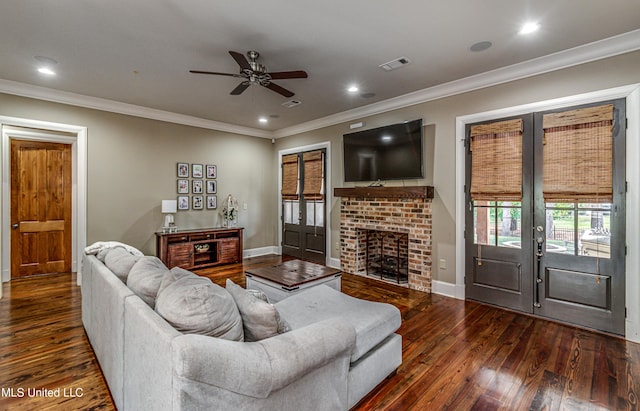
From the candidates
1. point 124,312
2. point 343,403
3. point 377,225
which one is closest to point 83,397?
point 124,312

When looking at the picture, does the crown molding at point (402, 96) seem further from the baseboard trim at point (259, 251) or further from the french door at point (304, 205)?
the baseboard trim at point (259, 251)

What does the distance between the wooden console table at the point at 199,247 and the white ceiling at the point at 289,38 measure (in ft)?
8.11

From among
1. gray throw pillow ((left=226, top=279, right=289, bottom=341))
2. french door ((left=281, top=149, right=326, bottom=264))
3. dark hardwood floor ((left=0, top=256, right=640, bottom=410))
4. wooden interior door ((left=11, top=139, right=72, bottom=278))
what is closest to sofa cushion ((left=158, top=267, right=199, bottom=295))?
gray throw pillow ((left=226, top=279, right=289, bottom=341))

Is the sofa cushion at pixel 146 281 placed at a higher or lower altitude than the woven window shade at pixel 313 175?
lower

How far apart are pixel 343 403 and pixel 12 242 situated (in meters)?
5.65

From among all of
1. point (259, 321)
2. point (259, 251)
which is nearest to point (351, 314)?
point (259, 321)

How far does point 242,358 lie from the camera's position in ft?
4.13

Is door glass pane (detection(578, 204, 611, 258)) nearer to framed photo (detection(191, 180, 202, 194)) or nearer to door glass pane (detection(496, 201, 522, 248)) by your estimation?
door glass pane (detection(496, 201, 522, 248))

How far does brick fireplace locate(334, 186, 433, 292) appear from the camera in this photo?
4.32 metres

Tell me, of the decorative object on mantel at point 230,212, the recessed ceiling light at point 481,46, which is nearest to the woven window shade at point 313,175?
the decorative object on mantel at point 230,212

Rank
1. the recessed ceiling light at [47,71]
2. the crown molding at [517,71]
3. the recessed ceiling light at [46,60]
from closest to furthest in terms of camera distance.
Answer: the crown molding at [517,71] → the recessed ceiling light at [46,60] → the recessed ceiling light at [47,71]

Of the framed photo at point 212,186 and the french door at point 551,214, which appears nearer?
the french door at point 551,214

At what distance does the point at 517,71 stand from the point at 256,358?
4.00 metres

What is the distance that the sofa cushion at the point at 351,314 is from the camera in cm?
196
